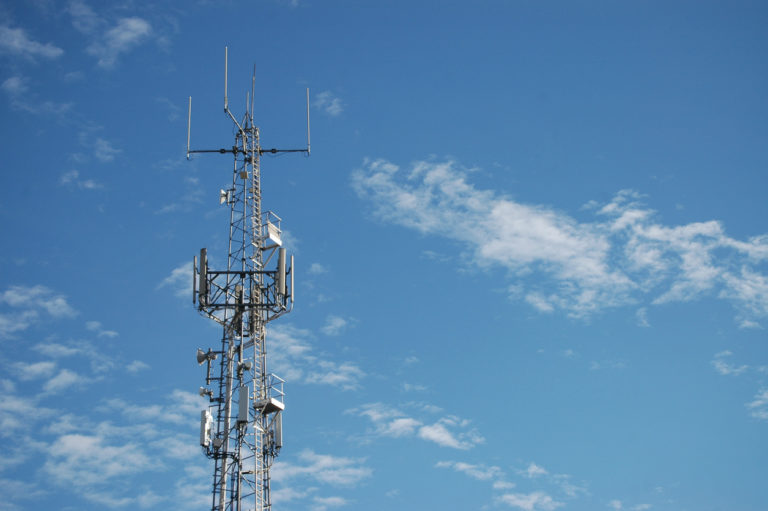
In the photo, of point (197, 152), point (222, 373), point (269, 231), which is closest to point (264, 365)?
point (222, 373)

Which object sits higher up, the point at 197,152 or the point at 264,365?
the point at 197,152

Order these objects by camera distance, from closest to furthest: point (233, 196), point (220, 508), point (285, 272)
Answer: point (220, 508) < point (285, 272) < point (233, 196)

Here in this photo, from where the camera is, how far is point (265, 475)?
6391 centimetres

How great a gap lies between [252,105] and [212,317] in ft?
47.6

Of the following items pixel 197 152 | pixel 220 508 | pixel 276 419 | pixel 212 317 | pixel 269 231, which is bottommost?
pixel 220 508

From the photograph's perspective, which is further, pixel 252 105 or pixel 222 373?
pixel 252 105

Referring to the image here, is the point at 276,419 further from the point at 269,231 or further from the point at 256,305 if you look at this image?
the point at 269,231

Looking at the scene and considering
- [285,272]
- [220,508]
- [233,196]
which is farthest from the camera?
[233,196]

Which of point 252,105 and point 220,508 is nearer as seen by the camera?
point 220,508

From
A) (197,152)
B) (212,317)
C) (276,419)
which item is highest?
(197,152)

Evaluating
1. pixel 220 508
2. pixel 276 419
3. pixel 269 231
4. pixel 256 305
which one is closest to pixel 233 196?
pixel 269 231

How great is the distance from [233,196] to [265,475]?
16462 mm

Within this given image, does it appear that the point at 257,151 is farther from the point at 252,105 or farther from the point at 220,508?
the point at 220,508

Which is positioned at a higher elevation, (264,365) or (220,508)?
(264,365)
